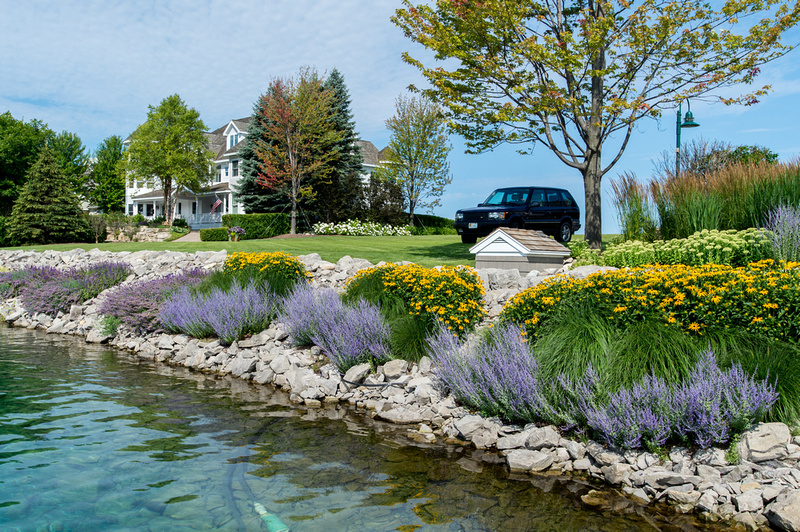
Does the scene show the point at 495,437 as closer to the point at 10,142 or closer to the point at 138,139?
the point at 138,139

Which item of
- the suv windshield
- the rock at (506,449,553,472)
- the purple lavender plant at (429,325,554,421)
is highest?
the suv windshield

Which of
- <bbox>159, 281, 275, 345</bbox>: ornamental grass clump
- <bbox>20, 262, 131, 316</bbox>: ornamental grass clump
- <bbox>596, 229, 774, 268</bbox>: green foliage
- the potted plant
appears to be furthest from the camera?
the potted plant

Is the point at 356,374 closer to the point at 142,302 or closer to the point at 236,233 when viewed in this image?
the point at 142,302

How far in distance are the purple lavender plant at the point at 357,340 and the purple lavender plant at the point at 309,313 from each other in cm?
40

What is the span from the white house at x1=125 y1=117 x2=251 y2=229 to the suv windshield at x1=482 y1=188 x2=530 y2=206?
23490 millimetres

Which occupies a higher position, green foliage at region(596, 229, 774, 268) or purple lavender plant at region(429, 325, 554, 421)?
green foliage at region(596, 229, 774, 268)

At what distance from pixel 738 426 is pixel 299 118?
27.6 metres

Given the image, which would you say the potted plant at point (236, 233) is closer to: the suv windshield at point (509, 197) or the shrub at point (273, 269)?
the suv windshield at point (509, 197)

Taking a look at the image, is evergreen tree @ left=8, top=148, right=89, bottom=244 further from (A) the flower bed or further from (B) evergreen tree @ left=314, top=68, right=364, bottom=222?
(A) the flower bed

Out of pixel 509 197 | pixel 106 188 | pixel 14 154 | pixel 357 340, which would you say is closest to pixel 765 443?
pixel 357 340

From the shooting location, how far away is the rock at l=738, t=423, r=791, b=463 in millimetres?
4688

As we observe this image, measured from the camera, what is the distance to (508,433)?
19.2ft

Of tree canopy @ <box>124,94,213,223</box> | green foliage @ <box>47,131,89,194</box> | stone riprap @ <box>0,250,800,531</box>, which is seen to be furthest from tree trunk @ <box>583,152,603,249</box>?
green foliage @ <box>47,131,89,194</box>

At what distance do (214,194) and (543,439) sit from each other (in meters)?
41.8
